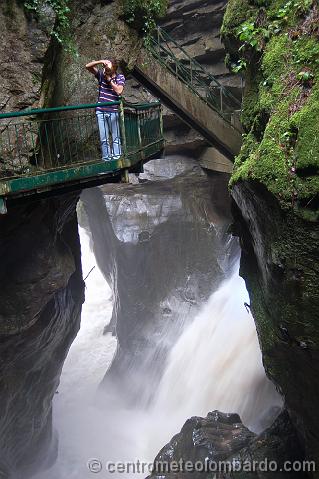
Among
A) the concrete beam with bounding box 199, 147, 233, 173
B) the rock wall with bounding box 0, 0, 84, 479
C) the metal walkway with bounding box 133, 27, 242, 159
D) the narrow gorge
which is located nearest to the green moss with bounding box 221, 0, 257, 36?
the narrow gorge

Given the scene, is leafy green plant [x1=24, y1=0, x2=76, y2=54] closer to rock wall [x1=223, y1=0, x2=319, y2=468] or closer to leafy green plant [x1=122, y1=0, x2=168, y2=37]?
leafy green plant [x1=122, y1=0, x2=168, y2=37]

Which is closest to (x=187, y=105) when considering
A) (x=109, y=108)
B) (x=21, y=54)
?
(x=109, y=108)

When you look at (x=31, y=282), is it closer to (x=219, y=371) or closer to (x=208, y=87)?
(x=219, y=371)

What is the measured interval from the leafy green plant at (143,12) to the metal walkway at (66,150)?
1.56m

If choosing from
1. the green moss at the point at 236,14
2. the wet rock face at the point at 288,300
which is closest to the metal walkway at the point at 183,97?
the green moss at the point at 236,14

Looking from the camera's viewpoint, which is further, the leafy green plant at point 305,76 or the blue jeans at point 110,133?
the blue jeans at point 110,133

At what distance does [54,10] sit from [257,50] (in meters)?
3.34

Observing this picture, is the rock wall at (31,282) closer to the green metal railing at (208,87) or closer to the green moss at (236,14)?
the green moss at (236,14)

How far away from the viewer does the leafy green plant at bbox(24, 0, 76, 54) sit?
692 cm

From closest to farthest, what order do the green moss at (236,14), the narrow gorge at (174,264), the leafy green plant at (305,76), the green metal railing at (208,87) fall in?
the leafy green plant at (305,76) < the narrow gorge at (174,264) < the green moss at (236,14) < the green metal railing at (208,87)

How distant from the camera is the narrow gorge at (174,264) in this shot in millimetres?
5172

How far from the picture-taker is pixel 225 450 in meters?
8.15

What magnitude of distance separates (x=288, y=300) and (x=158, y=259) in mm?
11746

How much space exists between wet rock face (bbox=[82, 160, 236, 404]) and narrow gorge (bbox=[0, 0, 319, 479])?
0.06m
